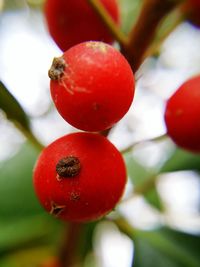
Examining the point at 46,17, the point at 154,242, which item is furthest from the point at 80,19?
the point at 154,242

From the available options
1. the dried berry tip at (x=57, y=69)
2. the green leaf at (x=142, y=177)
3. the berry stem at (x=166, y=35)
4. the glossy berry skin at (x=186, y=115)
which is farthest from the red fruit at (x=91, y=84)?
the green leaf at (x=142, y=177)

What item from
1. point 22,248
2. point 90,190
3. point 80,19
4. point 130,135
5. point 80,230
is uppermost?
point 80,19

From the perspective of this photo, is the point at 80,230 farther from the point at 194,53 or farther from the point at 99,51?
the point at 194,53

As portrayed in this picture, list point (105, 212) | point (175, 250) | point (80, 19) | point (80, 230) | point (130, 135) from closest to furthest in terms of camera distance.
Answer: point (105, 212) < point (80, 19) < point (80, 230) < point (175, 250) < point (130, 135)

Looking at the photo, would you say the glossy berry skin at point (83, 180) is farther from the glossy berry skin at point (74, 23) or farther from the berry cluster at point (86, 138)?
the glossy berry skin at point (74, 23)

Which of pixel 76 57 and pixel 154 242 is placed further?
pixel 154 242

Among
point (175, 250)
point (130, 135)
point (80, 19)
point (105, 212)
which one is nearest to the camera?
point (105, 212)

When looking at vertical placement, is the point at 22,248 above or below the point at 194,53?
above
